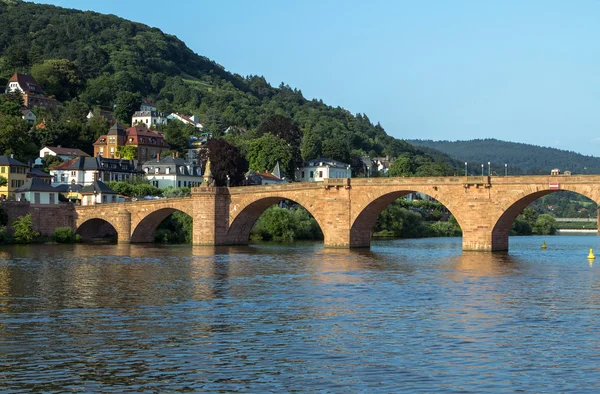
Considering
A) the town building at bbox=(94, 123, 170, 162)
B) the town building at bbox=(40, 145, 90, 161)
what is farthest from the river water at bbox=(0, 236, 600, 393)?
the town building at bbox=(94, 123, 170, 162)

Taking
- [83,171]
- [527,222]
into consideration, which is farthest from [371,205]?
[527,222]

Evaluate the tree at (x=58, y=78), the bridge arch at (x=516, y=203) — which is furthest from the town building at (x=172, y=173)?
the bridge arch at (x=516, y=203)

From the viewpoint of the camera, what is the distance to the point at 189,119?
18225 centimetres

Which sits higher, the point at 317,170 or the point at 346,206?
the point at 317,170

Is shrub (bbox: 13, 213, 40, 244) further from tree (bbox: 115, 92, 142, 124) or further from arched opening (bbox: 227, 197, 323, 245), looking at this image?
tree (bbox: 115, 92, 142, 124)

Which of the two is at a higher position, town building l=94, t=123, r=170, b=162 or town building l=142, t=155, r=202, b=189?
town building l=94, t=123, r=170, b=162

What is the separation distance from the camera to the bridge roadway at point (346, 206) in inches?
2429

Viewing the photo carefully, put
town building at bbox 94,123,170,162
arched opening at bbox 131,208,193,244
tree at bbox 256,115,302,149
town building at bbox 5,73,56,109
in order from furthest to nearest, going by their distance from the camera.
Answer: town building at bbox 5,73,56,109 < tree at bbox 256,115,302,149 < town building at bbox 94,123,170,162 < arched opening at bbox 131,208,193,244

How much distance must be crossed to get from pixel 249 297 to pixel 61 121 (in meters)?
111

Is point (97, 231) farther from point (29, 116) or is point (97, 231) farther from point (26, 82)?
point (26, 82)

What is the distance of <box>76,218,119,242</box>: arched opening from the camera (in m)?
89.3

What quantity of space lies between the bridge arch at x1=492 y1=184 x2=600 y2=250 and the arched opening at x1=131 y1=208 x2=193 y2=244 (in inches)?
1183

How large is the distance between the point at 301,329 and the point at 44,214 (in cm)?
6219

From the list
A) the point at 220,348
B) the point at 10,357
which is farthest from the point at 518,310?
the point at 10,357
